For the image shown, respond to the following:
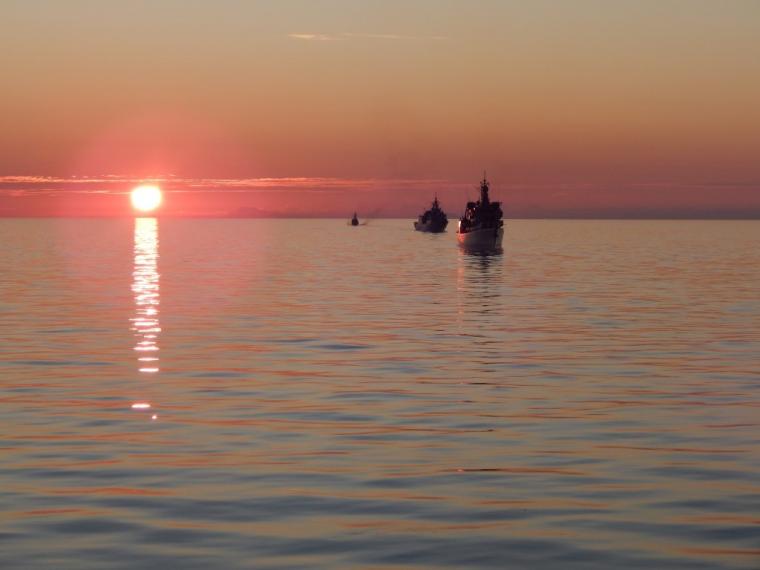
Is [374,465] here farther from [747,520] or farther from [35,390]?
[35,390]

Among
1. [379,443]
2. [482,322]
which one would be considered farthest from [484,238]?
[379,443]

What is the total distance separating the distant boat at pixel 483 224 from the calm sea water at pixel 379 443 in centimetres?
11526

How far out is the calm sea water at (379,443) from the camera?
1444 centimetres

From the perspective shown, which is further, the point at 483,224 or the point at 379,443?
the point at 483,224

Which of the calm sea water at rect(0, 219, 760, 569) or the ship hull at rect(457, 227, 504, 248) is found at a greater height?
the ship hull at rect(457, 227, 504, 248)

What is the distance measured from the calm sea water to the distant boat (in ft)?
378

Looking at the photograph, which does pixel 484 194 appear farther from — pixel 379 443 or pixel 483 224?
pixel 379 443

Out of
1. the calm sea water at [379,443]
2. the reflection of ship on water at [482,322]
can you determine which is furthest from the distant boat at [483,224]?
the calm sea water at [379,443]

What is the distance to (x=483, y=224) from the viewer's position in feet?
544

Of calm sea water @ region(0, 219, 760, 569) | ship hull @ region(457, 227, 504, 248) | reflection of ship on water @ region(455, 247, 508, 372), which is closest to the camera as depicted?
calm sea water @ region(0, 219, 760, 569)

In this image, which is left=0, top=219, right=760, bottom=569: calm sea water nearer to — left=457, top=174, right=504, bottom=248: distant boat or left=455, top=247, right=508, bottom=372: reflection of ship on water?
left=455, top=247, right=508, bottom=372: reflection of ship on water

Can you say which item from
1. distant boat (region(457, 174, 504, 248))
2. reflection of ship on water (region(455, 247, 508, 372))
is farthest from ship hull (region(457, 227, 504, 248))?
reflection of ship on water (region(455, 247, 508, 372))

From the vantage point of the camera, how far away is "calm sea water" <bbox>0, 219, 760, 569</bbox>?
1444 centimetres

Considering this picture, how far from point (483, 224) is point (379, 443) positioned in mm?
145902
